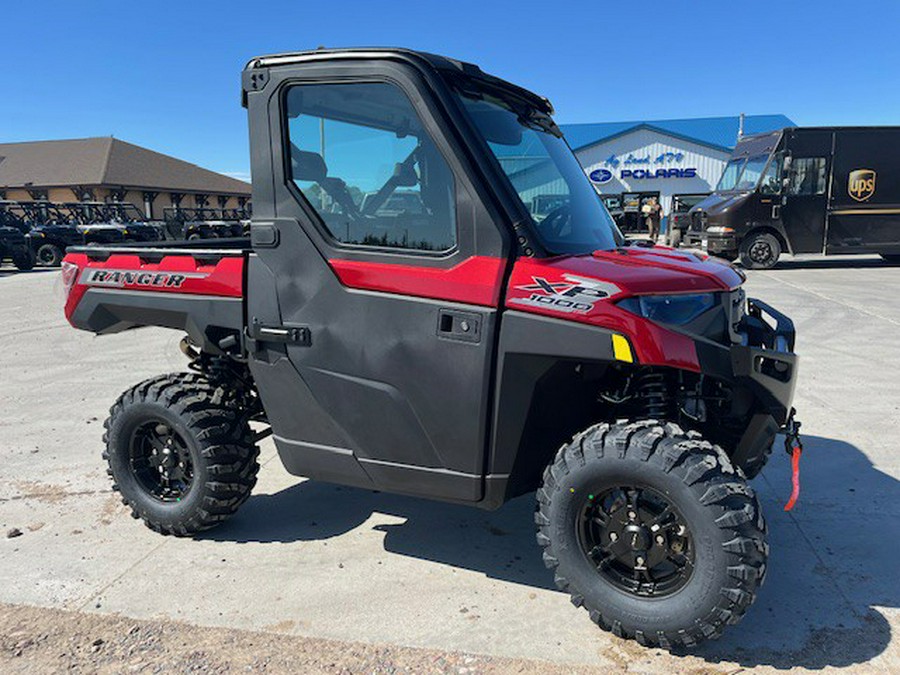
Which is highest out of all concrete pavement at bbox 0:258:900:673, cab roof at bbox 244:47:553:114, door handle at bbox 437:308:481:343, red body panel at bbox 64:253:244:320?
cab roof at bbox 244:47:553:114

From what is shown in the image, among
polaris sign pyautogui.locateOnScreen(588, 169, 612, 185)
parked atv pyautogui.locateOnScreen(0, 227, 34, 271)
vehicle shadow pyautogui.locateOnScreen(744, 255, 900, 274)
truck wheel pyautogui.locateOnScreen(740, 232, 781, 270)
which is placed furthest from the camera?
polaris sign pyautogui.locateOnScreen(588, 169, 612, 185)

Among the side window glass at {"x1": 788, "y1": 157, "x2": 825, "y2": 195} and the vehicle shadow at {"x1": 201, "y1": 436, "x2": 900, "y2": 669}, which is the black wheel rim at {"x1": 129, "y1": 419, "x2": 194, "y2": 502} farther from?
the side window glass at {"x1": 788, "y1": 157, "x2": 825, "y2": 195}

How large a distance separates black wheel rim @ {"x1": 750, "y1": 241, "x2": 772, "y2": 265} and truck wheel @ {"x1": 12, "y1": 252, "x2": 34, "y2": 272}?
787 inches

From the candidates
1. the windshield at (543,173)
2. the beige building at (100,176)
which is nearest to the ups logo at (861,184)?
the windshield at (543,173)

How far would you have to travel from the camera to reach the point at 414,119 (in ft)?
8.87

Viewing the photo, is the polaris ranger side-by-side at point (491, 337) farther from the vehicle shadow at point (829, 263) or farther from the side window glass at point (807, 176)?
the vehicle shadow at point (829, 263)

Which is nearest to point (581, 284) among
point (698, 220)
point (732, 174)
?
point (698, 220)

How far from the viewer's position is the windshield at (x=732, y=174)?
16297mm

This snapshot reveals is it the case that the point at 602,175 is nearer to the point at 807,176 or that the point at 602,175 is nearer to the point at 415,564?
the point at 807,176

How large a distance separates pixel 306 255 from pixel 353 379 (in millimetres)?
573

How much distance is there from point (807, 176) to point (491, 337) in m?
15.2

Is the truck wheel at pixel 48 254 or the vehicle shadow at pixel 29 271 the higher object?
the truck wheel at pixel 48 254

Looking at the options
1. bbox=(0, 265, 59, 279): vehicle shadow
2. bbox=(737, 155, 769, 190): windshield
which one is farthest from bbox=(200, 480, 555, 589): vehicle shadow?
bbox=(0, 265, 59, 279): vehicle shadow

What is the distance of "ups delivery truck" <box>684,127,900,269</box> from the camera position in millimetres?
14977
